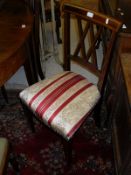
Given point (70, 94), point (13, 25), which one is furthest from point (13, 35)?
point (70, 94)

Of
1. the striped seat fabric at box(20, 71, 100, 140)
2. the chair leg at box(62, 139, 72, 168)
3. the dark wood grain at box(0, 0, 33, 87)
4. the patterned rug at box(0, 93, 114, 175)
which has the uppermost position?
the dark wood grain at box(0, 0, 33, 87)

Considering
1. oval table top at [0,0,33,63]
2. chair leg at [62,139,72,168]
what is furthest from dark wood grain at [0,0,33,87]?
chair leg at [62,139,72,168]

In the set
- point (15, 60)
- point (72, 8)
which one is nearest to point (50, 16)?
point (72, 8)

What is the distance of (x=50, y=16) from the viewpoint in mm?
2531

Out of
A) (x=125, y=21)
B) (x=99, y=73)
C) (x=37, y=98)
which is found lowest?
(x=37, y=98)

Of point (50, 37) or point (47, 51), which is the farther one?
point (50, 37)

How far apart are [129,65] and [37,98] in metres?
0.56

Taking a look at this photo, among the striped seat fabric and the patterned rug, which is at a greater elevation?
the striped seat fabric

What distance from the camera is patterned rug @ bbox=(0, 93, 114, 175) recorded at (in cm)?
146

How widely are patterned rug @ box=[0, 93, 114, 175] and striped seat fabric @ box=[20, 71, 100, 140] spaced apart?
1.22 ft

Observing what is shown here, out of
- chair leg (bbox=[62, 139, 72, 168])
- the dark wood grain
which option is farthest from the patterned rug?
the dark wood grain

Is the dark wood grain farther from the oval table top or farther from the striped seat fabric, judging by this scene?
the striped seat fabric

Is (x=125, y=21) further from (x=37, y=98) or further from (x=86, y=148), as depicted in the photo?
(x=86, y=148)

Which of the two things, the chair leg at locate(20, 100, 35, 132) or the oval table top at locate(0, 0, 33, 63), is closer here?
the oval table top at locate(0, 0, 33, 63)
